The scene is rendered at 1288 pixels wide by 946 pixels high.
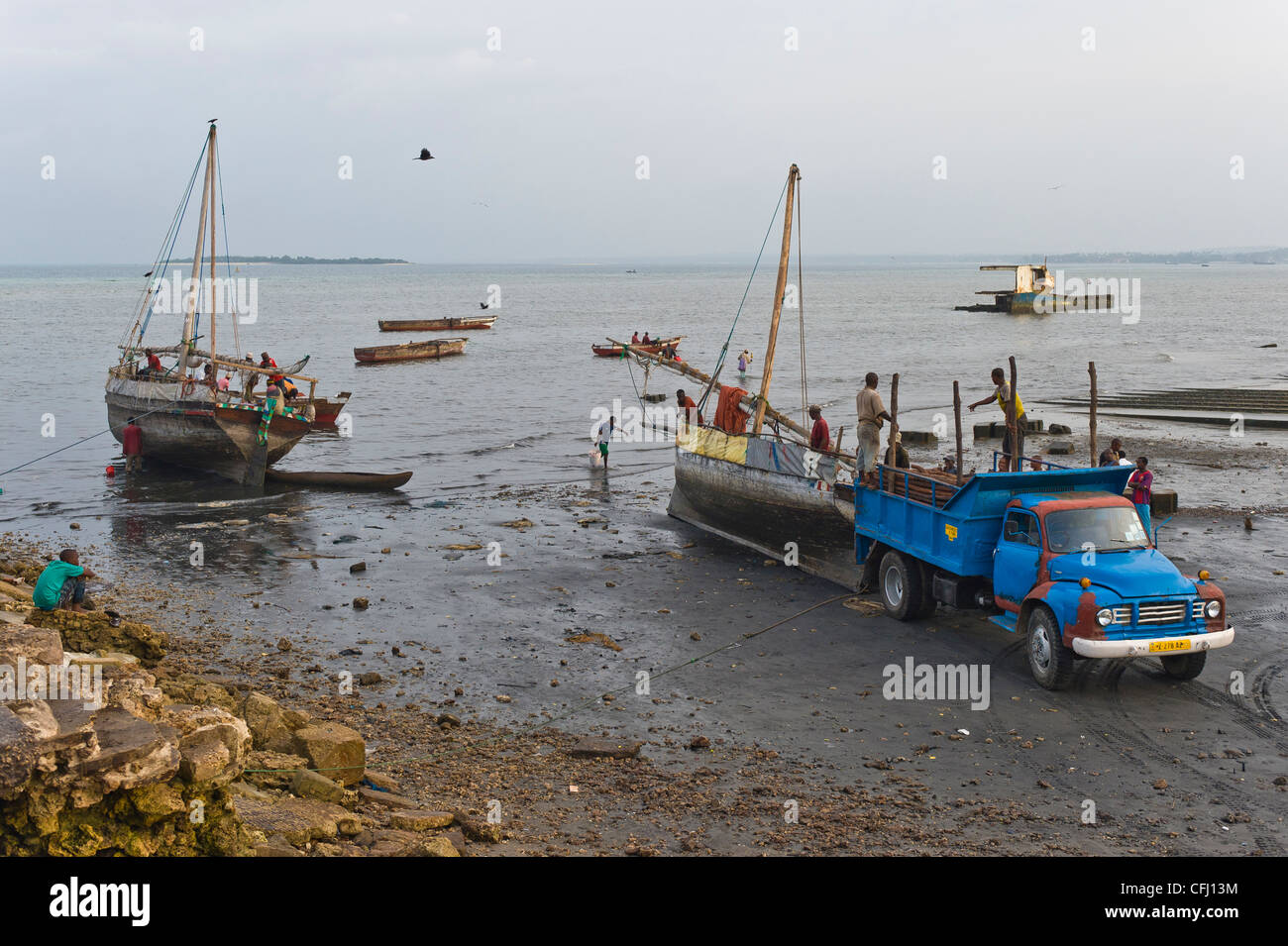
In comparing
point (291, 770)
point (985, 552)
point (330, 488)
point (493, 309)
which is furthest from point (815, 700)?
point (493, 309)

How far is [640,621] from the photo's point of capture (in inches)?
640

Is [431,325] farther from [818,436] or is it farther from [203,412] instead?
[818,436]

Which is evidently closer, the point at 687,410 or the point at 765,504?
the point at 765,504

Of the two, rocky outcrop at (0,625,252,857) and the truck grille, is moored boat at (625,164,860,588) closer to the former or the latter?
the truck grille

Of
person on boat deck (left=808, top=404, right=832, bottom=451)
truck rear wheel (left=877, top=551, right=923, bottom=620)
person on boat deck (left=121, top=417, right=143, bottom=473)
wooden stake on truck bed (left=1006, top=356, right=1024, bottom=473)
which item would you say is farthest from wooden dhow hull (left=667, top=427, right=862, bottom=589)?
person on boat deck (left=121, top=417, right=143, bottom=473)

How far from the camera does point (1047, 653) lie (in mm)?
12625

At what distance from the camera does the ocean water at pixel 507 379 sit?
29.0 meters

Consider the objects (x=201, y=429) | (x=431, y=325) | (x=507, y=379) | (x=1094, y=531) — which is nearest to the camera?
(x=1094, y=531)

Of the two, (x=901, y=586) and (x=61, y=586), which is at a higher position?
(x=61, y=586)

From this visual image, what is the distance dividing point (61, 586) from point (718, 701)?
7.95 m

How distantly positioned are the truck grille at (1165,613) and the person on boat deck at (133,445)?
90.8 feet

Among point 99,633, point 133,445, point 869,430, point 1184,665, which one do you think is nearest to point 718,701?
point 1184,665

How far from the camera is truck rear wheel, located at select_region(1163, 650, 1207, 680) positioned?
12602 millimetres

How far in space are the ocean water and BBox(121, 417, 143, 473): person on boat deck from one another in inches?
24.2
